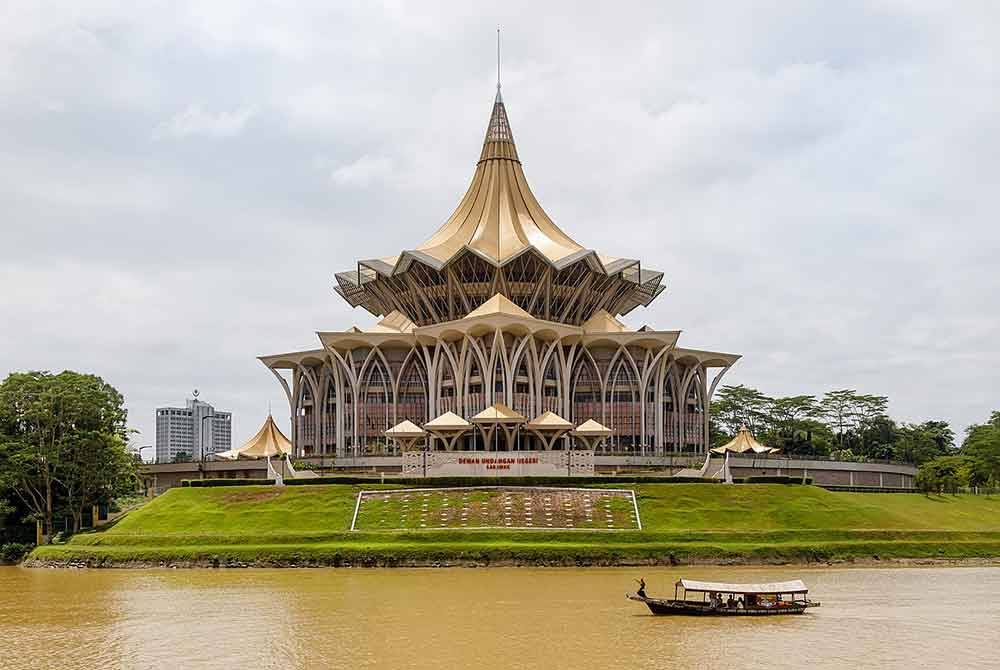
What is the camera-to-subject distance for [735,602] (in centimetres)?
2844

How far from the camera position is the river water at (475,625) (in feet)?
74.4

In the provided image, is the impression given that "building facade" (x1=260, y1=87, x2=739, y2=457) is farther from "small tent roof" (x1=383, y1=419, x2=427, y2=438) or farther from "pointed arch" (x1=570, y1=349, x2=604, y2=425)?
"small tent roof" (x1=383, y1=419, x2=427, y2=438)

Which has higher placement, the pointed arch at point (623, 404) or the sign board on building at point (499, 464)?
the pointed arch at point (623, 404)

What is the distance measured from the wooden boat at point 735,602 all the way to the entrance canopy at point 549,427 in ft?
110

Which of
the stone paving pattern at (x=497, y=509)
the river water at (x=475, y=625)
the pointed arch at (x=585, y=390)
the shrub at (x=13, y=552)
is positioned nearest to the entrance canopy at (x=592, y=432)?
the pointed arch at (x=585, y=390)

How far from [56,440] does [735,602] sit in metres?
37.7

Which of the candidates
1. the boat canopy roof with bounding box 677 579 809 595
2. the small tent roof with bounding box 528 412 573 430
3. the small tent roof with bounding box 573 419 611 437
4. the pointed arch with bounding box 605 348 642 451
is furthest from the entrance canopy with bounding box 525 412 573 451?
the boat canopy roof with bounding box 677 579 809 595

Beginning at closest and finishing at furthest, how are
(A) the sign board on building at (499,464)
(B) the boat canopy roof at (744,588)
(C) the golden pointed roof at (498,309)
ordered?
(B) the boat canopy roof at (744,588)
(A) the sign board on building at (499,464)
(C) the golden pointed roof at (498,309)

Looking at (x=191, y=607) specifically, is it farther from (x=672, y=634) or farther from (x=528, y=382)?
(x=528, y=382)

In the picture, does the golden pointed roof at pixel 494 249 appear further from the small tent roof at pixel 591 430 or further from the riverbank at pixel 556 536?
the riverbank at pixel 556 536

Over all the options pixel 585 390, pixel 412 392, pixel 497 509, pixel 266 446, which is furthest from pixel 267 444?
pixel 497 509

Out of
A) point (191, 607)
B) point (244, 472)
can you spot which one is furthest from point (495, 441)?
point (191, 607)

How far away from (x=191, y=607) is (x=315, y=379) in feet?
160

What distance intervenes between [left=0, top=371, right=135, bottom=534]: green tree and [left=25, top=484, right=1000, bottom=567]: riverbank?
4032 mm
